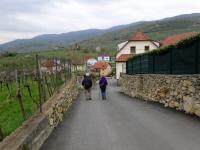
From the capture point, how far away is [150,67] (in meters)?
23.0

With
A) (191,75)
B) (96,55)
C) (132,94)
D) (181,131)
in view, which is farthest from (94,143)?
(96,55)

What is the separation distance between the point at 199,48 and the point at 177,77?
2.44 metres

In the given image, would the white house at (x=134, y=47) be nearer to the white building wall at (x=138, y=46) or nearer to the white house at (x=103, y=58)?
the white building wall at (x=138, y=46)

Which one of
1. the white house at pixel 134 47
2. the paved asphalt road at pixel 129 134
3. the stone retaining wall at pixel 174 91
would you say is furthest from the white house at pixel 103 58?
the paved asphalt road at pixel 129 134

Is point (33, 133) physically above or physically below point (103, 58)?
below

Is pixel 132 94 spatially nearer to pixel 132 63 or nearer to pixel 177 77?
pixel 132 63

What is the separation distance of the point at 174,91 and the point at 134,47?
170ft

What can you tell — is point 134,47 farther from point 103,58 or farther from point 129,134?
point 103,58

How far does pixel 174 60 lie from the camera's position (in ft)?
56.5

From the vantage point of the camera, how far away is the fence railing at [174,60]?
14.1 meters

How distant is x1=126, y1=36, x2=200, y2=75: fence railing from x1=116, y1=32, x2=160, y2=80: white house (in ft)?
131

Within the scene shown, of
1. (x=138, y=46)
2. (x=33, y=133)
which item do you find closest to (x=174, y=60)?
(x=33, y=133)

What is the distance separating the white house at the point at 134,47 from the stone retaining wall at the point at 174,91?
41.7 meters

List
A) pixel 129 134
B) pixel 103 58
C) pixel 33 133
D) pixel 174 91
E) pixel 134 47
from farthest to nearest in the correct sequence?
pixel 103 58 → pixel 134 47 → pixel 174 91 → pixel 129 134 → pixel 33 133
